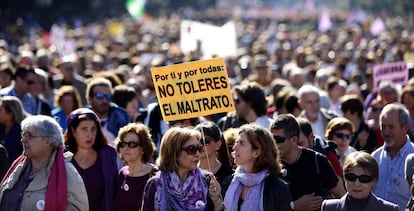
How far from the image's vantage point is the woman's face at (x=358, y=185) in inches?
311

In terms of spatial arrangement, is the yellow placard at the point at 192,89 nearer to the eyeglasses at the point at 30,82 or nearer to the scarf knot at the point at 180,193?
the scarf knot at the point at 180,193

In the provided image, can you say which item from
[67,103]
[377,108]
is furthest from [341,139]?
[67,103]

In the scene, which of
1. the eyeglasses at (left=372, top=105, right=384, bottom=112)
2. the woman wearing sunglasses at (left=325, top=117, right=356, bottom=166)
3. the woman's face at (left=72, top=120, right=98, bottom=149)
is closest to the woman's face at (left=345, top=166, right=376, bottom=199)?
the woman's face at (left=72, top=120, right=98, bottom=149)

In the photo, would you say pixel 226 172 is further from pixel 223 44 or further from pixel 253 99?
pixel 223 44

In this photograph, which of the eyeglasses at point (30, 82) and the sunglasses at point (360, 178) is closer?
the sunglasses at point (360, 178)

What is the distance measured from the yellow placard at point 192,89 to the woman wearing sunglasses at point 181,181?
1199 millimetres

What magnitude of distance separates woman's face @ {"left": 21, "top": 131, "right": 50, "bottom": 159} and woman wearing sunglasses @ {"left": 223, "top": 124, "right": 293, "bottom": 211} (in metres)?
1.26

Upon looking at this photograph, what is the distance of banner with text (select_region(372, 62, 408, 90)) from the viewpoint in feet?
55.4

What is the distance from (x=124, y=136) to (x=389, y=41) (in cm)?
2328

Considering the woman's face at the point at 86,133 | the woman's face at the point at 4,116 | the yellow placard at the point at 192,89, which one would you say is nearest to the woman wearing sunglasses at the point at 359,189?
the yellow placard at the point at 192,89

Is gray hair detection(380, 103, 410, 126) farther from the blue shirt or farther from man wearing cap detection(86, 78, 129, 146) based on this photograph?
man wearing cap detection(86, 78, 129, 146)

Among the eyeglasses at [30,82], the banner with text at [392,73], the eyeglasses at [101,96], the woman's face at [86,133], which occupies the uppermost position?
the eyeglasses at [30,82]

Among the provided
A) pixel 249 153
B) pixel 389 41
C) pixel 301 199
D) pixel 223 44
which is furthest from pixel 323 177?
pixel 389 41

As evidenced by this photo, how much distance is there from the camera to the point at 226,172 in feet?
30.7
